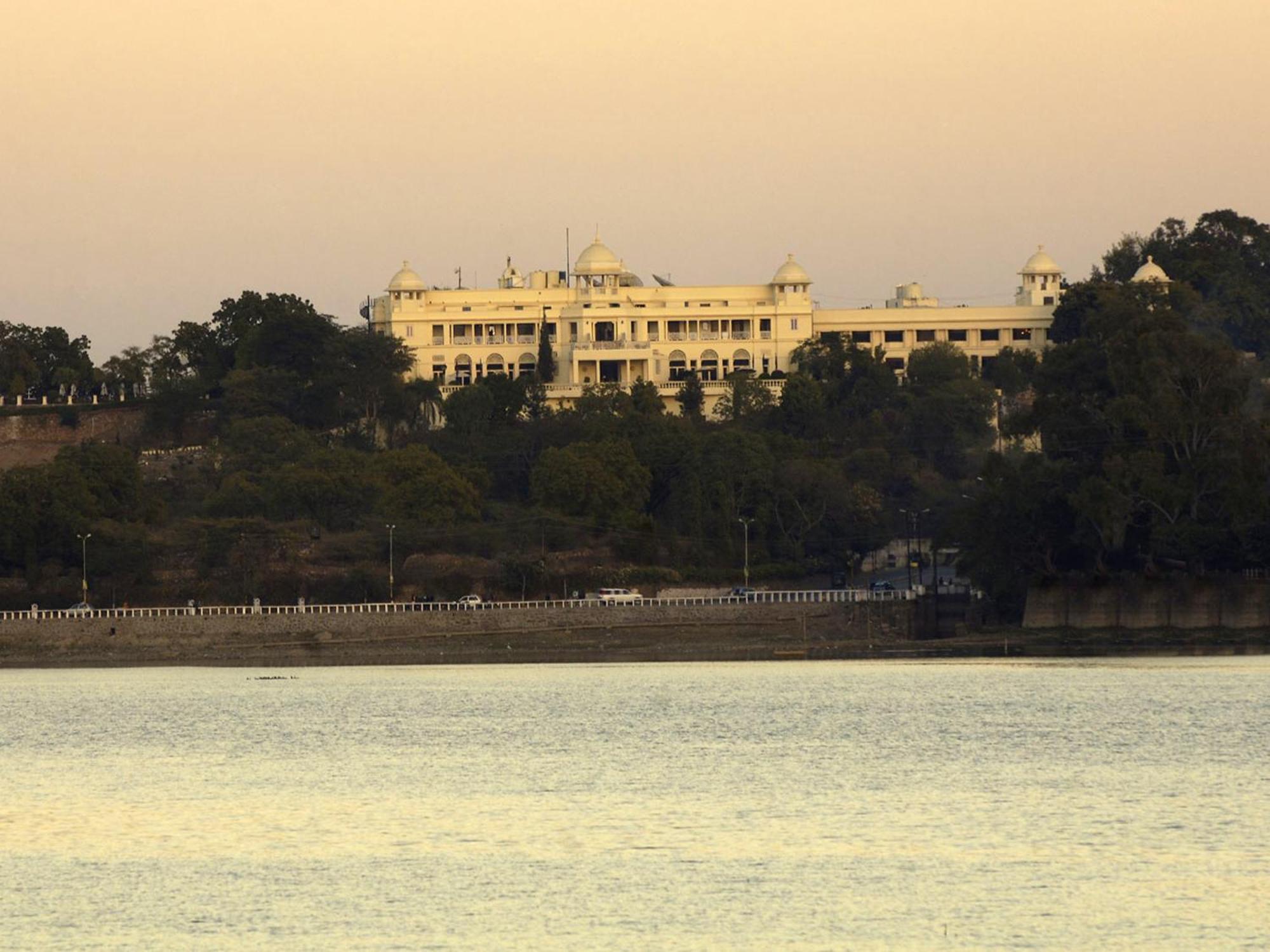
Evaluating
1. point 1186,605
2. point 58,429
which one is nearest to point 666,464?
point 1186,605

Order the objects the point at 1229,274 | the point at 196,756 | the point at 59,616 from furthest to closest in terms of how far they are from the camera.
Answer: the point at 1229,274
the point at 59,616
the point at 196,756

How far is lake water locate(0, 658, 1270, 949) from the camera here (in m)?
41.8

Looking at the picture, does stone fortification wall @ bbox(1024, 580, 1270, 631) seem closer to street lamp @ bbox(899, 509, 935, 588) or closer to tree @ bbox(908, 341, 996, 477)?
street lamp @ bbox(899, 509, 935, 588)

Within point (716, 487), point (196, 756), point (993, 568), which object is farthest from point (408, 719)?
point (716, 487)

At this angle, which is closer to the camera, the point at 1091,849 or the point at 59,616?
the point at 1091,849

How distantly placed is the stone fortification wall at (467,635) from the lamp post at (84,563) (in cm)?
532

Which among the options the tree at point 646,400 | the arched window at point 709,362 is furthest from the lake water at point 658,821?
the arched window at point 709,362

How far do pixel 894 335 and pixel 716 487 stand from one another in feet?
141

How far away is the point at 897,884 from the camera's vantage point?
4478 cm

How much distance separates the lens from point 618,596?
396ft

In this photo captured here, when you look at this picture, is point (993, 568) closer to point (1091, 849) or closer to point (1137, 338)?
point (1137, 338)

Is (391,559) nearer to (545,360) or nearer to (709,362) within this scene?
(545,360)

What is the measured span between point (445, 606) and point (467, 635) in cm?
237

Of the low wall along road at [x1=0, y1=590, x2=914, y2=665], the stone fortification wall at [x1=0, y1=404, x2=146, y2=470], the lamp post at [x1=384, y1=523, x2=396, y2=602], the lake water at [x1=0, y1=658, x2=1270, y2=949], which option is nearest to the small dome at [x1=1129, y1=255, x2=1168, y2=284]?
the low wall along road at [x1=0, y1=590, x2=914, y2=665]
